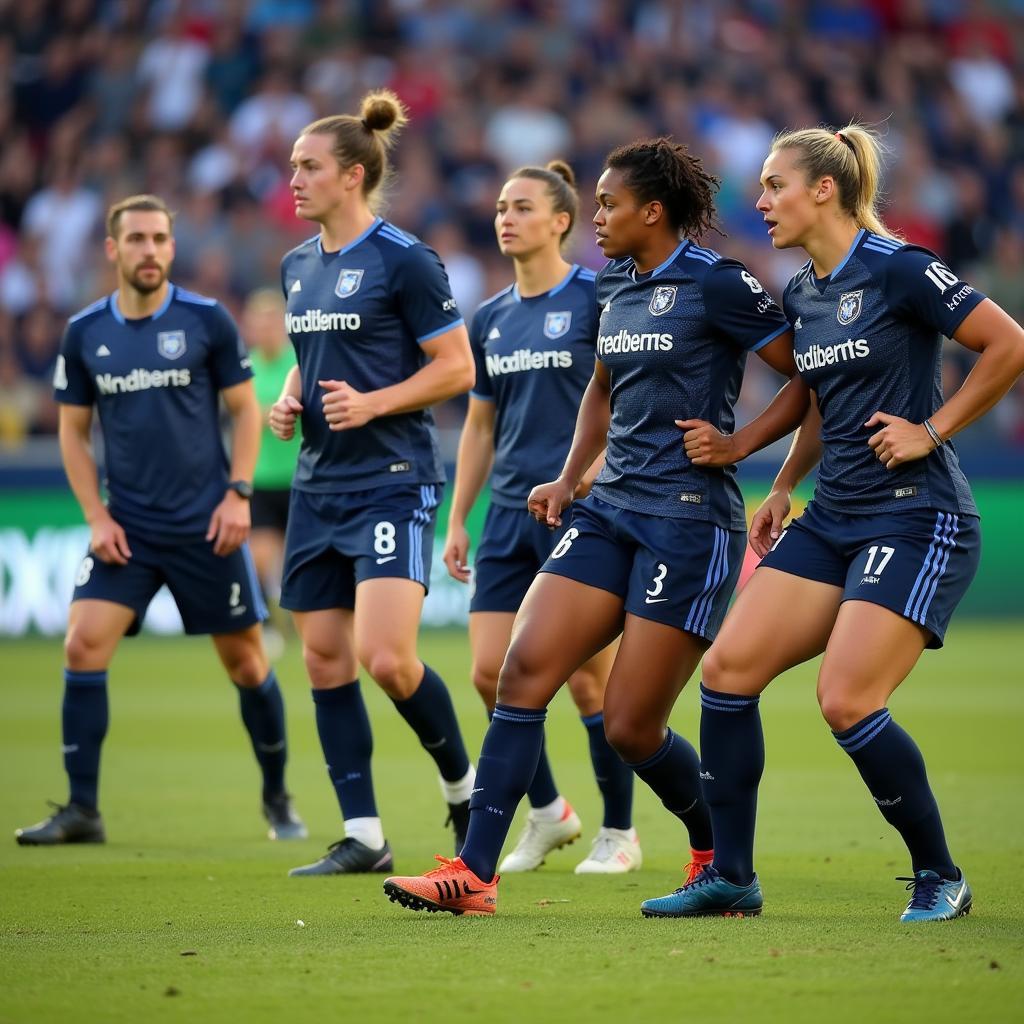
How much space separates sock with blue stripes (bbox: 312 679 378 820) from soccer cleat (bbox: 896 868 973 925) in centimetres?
230

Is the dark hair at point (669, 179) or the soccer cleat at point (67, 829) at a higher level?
the dark hair at point (669, 179)

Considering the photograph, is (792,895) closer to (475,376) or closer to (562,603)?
(562,603)

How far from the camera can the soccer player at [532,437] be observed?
7316mm

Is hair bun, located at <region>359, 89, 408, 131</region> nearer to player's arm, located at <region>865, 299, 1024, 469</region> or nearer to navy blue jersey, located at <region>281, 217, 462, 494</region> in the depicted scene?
navy blue jersey, located at <region>281, 217, 462, 494</region>

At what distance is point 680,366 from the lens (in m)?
5.86

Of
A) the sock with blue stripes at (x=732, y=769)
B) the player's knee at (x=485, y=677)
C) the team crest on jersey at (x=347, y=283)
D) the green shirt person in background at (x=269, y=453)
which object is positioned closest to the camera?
the sock with blue stripes at (x=732, y=769)

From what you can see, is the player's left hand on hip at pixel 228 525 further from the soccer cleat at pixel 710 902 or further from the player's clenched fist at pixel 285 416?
the soccer cleat at pixel 710 902

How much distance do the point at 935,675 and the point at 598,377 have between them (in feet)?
29.1

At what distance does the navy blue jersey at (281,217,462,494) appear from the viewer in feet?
22.8

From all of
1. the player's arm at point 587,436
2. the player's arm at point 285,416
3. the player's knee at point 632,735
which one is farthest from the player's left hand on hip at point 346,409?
the player's knee at point 632,735

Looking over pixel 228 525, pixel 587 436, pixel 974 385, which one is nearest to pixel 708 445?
pixel 587 436

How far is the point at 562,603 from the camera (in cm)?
579

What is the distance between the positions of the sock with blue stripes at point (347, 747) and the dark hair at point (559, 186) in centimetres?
212

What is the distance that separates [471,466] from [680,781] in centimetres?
207
